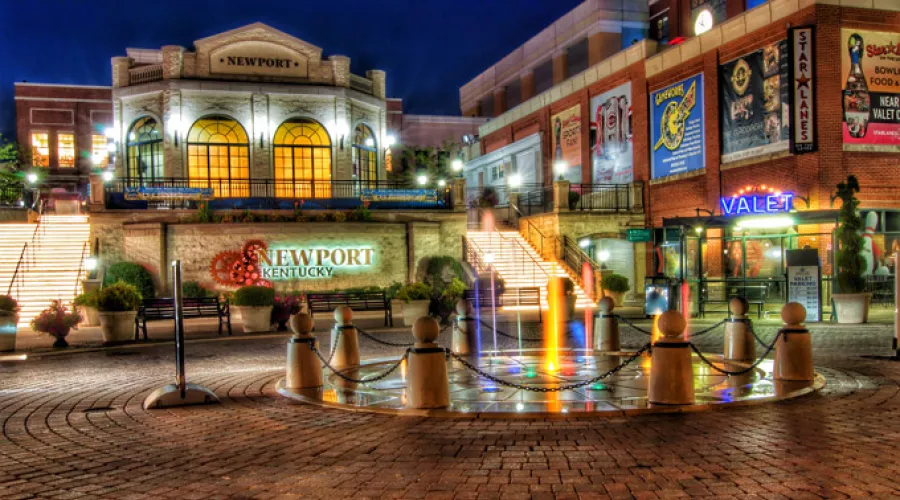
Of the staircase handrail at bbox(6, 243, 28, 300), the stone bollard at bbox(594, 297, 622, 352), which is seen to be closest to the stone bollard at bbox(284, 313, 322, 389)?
the stone bollard at bbox(594, 297, 622, 352)

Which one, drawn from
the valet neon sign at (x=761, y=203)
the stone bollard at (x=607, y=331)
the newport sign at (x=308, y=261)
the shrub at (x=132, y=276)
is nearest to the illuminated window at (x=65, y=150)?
the shrub at (x=132, y=276)

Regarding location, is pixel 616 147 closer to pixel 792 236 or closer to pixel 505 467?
pixel 792 236

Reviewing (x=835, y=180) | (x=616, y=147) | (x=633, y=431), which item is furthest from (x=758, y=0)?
(x=633, y=431)

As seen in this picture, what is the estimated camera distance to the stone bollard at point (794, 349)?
10.1 m

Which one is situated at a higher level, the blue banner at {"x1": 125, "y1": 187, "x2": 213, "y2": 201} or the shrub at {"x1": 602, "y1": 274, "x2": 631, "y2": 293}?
the blue banner at {"x1": 125, "y1": 187, "x2": 213, "y2": 201}

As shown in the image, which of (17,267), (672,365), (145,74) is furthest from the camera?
(145,74)

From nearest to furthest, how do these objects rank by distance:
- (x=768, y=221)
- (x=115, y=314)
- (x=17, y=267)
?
1. (x=115, y=314)
2. (x=768, y=221)
3. (x=17, y=267)

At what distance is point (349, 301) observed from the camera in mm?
23250

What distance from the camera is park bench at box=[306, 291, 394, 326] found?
2278cm

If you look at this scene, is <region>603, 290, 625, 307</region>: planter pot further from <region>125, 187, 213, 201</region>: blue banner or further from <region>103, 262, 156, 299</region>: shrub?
<region>103, 262, 156, 299</region>: shrub

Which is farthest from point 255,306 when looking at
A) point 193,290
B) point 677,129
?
point 677,129

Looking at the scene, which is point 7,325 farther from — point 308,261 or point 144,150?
point 144,150

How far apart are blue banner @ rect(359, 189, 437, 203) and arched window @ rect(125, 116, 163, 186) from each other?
12.0 m

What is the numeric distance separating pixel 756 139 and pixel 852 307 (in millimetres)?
8478
